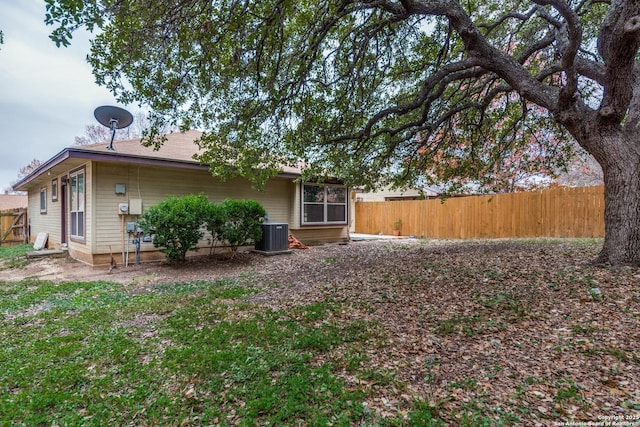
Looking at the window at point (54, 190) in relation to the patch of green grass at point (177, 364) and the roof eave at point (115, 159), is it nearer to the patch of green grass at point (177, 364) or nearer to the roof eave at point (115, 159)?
the roof eave at point (115, 159)

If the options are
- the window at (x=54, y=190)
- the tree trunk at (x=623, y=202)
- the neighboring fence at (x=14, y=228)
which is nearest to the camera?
the tree trunk at (x=623, y=202)

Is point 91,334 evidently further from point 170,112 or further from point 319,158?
point 319,158

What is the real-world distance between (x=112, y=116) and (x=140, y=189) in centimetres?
193

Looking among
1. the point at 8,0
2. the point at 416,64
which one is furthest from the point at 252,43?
the point at 416,64

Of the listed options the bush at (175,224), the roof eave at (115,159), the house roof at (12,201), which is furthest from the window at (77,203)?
the house roof at (12,201)

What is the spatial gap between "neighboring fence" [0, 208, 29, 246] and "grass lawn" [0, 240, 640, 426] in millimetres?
13531

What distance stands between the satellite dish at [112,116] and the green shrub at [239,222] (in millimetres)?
3074

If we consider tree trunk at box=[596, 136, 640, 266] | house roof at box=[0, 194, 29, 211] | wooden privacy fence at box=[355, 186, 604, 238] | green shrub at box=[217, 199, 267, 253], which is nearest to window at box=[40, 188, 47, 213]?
green shrub at box=[217, 199, 267, 253]

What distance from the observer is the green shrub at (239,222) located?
814 centimetres

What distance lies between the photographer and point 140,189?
27.7 feet

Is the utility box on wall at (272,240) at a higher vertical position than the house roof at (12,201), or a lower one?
lower

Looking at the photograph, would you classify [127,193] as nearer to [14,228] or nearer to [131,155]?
[131,155]

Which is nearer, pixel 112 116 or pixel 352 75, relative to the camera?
pixel 352 75

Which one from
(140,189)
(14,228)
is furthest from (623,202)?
(14,228)
